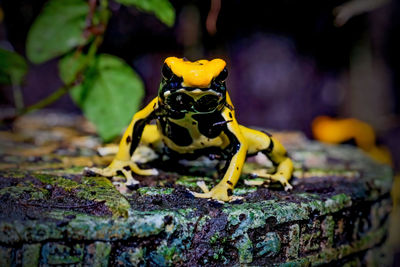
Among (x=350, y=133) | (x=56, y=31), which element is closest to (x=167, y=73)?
(x=56, y=31)

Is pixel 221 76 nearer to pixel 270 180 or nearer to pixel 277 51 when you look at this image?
pixel 270 180

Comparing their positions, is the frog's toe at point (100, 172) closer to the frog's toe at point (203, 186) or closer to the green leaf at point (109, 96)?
the frog's toe at point (203, 186)

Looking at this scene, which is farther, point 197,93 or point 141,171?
point 141,171

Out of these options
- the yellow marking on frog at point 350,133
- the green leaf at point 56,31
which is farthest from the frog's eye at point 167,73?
the yellow marking on frog at point 350,133

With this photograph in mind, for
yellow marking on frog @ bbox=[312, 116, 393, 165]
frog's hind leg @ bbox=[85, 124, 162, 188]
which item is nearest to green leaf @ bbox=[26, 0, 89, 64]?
frog's hind leg @ bbox=[85, 124, 162, 188]

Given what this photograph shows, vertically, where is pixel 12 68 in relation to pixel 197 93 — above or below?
below
